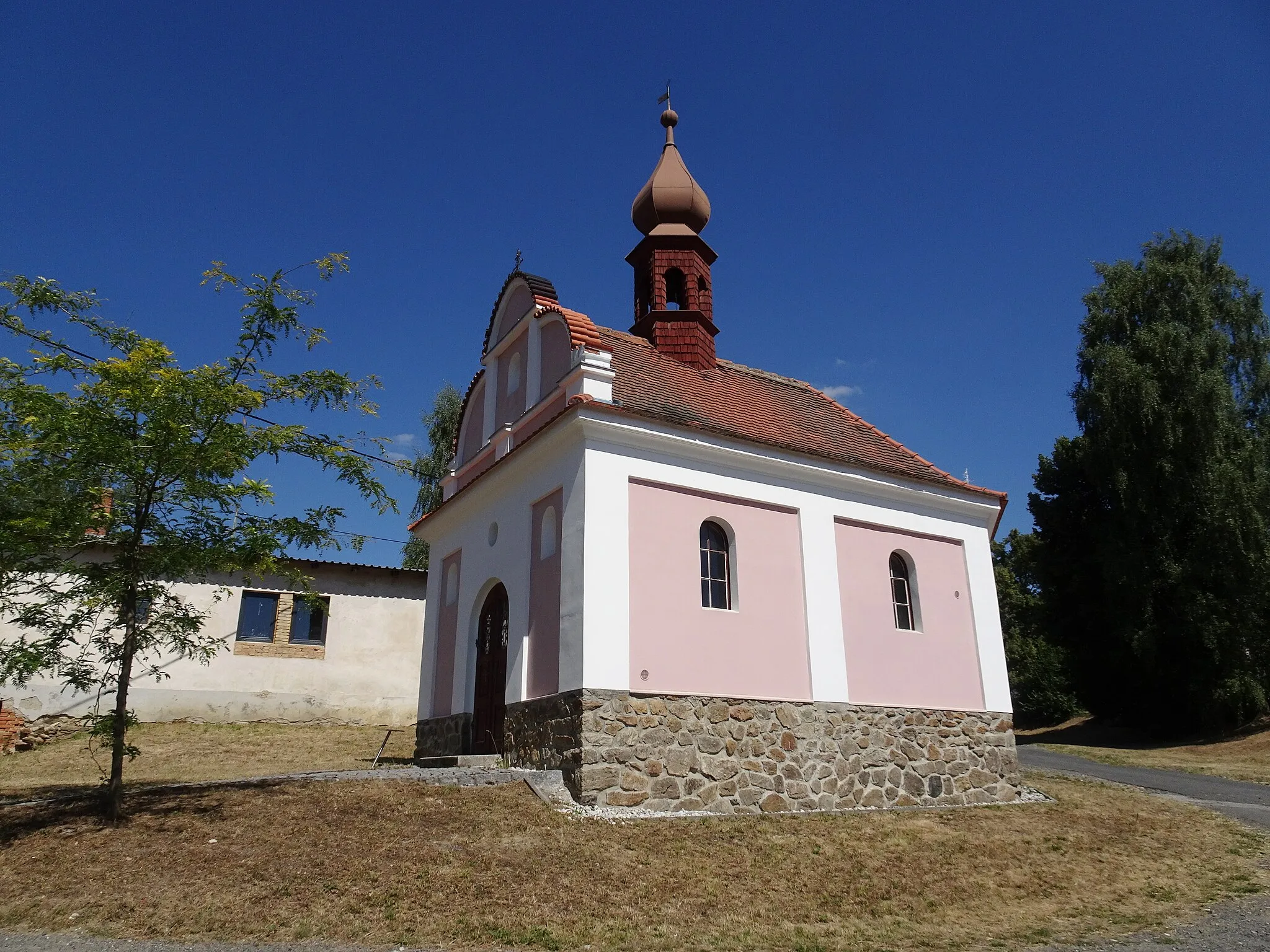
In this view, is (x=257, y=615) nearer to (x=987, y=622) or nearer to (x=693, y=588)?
(x=693, y=588)

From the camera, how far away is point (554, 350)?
1372 cm

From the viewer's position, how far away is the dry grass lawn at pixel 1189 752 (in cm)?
1894

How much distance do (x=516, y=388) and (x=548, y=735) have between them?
21.0 ft

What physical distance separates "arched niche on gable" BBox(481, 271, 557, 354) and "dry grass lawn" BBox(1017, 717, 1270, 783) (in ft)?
53.3

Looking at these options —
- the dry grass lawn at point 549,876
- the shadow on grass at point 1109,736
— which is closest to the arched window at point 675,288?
the dry grass lawn at point 549,876

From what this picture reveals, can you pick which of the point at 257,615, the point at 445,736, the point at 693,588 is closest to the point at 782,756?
the point at 693,588

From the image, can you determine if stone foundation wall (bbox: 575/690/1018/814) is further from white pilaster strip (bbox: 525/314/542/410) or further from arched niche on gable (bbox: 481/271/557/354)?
arched niche on gable (bbox: 481/271/557/354)

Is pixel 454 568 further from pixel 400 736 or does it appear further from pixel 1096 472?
pixel 1096 472

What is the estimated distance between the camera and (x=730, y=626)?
39.9 feet

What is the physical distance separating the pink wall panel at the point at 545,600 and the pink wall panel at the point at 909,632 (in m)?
4.55

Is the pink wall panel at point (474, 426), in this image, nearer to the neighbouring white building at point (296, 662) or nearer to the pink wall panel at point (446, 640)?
Result: the pink wall panel at point (446, 640)

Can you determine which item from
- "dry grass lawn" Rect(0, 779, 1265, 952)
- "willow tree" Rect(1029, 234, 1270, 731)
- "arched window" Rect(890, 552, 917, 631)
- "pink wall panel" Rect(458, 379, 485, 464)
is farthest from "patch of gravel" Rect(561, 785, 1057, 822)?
"willow tree" Rect(1029, 234, 1270, 731)

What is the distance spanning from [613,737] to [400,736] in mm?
10723

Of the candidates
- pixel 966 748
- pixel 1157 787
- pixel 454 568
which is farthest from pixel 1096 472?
pixel 454 568
